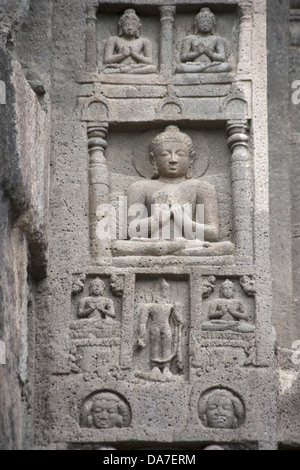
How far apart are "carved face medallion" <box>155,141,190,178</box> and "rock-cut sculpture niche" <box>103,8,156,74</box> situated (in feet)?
2.20

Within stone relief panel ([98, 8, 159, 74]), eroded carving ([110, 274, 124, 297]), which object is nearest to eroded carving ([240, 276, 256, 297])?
eroded carving ([110, 274, 124, 297])

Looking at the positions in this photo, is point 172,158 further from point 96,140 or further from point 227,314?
point 227,314

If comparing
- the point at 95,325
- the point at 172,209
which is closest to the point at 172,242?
the point at 172,209

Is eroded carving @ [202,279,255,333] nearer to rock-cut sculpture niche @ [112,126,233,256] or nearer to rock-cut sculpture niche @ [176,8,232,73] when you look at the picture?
rock-cut sculpture niche @ [112,126,233,256]

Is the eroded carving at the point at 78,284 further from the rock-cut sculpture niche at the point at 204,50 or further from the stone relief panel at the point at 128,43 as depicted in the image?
the rock-cut sculpture niche at the point at 204,50

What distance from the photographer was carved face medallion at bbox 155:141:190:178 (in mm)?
10172

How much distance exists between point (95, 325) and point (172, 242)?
2.95 ft

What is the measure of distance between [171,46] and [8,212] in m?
2.42

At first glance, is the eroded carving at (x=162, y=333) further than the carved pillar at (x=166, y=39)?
No

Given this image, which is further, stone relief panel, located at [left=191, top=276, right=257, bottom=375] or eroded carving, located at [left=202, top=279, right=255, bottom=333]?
eroded carving, located at [left=202, top=279, right=255, bottom=333]

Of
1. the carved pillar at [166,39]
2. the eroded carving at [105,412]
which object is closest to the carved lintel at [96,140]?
the carved pillar at [166,39]

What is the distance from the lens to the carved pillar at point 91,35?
10363 millimetres

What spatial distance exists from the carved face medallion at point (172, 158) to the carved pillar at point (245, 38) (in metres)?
0.82

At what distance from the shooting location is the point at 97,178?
10.1 m
